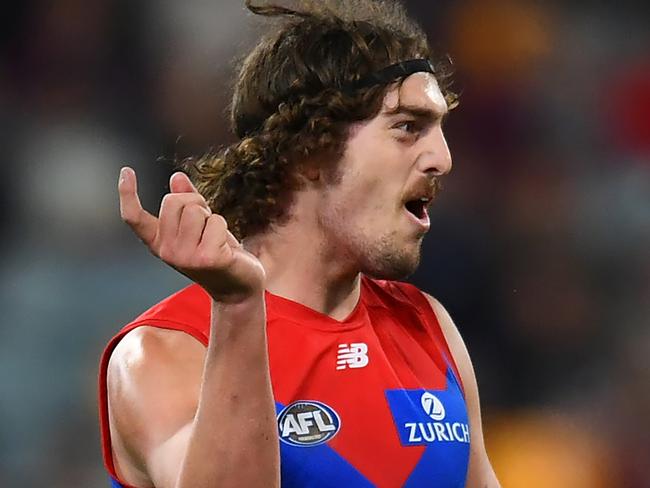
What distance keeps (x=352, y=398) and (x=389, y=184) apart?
455mm

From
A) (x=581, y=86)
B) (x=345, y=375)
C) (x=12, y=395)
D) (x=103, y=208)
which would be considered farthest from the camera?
(x=581, y=86)

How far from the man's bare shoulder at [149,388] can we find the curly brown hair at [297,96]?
0.47 meters

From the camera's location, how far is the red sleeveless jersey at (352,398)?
229cm

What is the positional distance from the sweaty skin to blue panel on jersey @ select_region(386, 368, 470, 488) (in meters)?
0.15

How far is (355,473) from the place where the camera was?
7.54 ft

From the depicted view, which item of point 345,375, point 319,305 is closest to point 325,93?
point 319,305

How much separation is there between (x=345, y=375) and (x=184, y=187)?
0.80 meters

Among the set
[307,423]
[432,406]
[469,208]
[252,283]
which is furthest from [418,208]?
[469,208]

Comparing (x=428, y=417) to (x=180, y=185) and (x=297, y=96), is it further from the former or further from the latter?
(x=180, y=185)

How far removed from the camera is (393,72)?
263 centimetres

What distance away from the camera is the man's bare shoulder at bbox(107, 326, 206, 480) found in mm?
2098

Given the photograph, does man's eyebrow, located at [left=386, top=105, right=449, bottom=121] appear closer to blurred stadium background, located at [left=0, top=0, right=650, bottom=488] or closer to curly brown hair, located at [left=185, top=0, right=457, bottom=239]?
curly brown hair, located at [left=185, top=0, right=457, bottom=239]

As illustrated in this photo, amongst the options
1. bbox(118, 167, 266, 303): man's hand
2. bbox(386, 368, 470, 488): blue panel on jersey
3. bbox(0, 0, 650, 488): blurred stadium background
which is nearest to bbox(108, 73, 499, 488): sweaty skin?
bbox(118, 167, 266, 303): man's hand

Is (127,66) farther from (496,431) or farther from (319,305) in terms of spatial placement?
(319,305)
